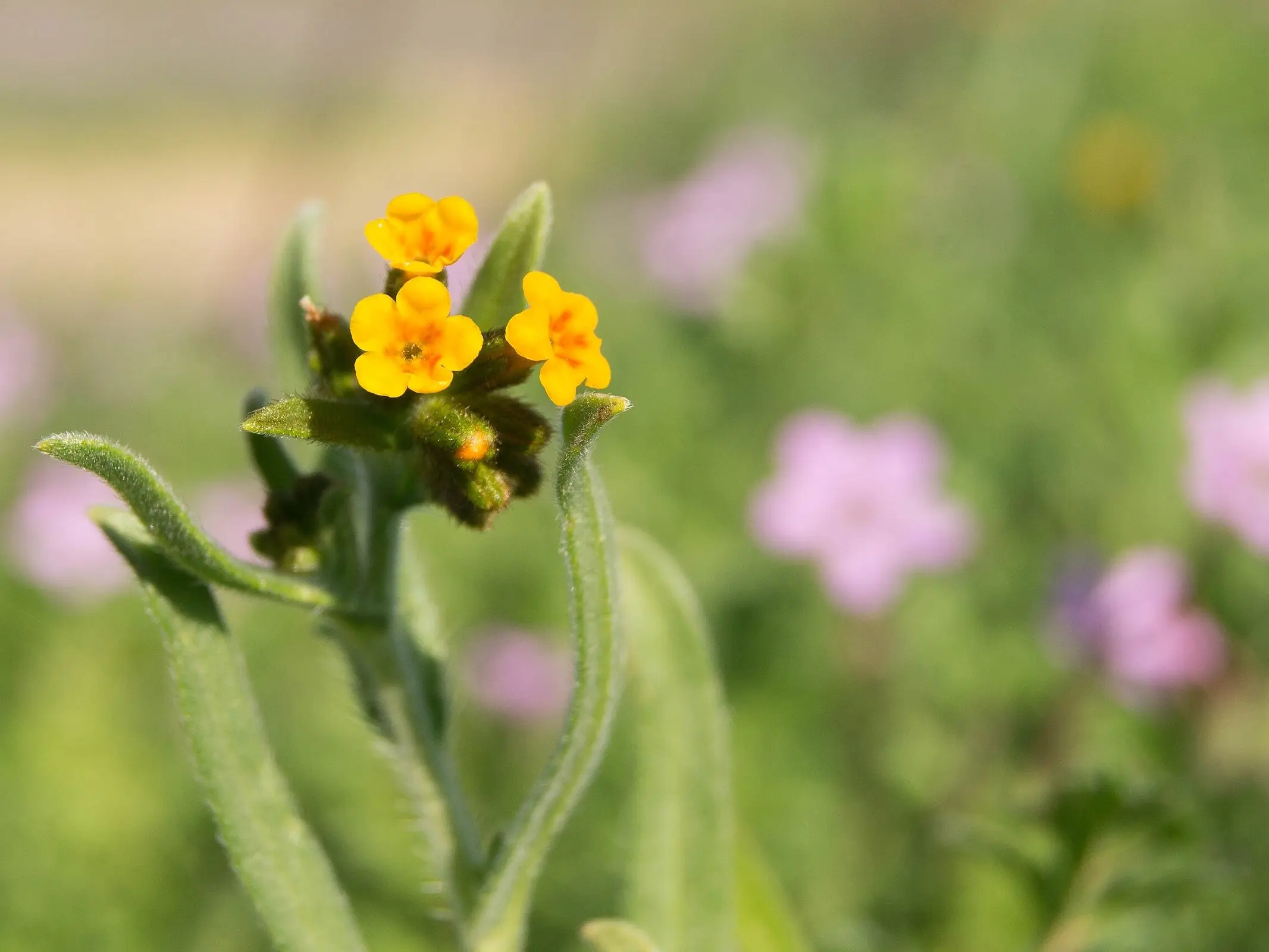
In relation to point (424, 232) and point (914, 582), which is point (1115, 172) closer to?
point (914, 582)

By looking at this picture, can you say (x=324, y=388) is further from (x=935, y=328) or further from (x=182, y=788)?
(x=935, y=328)

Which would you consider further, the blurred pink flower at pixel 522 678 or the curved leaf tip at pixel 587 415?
the blurred pink flower at pixel 522 678

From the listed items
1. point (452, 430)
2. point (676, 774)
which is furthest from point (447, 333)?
point (676, 774)

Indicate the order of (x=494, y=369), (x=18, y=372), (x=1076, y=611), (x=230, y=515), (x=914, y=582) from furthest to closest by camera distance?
(x=18, y=372) → (x=230, y=515) → (x=914, y=582) → (x=1076, y=611) → (x=494, y=369)

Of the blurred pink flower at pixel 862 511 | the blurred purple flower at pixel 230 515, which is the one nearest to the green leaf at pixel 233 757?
the blurred pink flower at pixel 862 511

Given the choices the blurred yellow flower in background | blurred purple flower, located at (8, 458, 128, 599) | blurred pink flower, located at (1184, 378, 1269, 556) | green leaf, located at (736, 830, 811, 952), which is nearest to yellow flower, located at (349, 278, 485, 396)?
green leaf, located at (736, 830, 811, 952)

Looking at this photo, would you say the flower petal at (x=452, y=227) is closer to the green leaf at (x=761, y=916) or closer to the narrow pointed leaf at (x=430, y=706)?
the narrow pointed leaf at (x=430, y=706)

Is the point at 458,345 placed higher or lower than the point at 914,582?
lower

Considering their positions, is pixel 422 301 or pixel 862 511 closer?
pixel 422 301
